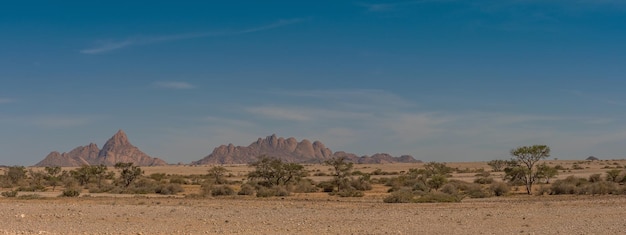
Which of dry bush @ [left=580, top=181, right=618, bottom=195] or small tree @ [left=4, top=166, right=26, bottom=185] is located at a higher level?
small tree @ [left=4, top=166, right=26, bottom=185]

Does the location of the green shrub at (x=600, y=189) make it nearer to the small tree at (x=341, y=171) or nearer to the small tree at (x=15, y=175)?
the small tree at (x=341, y=171)

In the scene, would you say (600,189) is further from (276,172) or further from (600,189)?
(276,172)

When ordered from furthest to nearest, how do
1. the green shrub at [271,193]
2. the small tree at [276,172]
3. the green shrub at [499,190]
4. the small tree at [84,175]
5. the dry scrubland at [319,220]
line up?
the small tree at [84,175] → the small tree at [276,172] → the green shrub at [271,193] → the green shrub at [499,190] → the dry scrubland at [319,220]

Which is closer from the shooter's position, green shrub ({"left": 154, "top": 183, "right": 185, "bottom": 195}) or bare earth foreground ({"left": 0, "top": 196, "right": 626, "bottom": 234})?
bare earth foreground ({"left": 0, "top": 196, "right": 626, "bottom": 234})

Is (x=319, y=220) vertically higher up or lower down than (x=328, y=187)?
lower down

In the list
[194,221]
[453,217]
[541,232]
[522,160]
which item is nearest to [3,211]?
[194,221]

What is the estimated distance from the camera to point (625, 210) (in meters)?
26.3

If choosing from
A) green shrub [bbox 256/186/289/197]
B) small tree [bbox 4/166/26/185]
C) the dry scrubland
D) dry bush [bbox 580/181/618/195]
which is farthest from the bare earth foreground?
small tree [bbox 4/166/26/185]

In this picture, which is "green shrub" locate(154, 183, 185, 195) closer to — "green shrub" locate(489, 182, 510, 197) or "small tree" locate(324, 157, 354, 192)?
"small tree" locate(324, 157, 354, 192)

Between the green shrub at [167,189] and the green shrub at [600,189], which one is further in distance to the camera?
the green shrub at [167,189]

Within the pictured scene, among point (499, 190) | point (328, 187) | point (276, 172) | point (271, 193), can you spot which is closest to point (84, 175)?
point (276, 172)

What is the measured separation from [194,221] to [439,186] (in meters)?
30.1

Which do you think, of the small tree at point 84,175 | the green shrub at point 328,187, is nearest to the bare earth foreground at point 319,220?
the green shrub at point 328,187

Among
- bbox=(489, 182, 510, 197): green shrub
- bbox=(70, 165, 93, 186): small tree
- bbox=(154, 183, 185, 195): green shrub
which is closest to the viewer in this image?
bbox=(489, 182, 510, 197): green shrub
